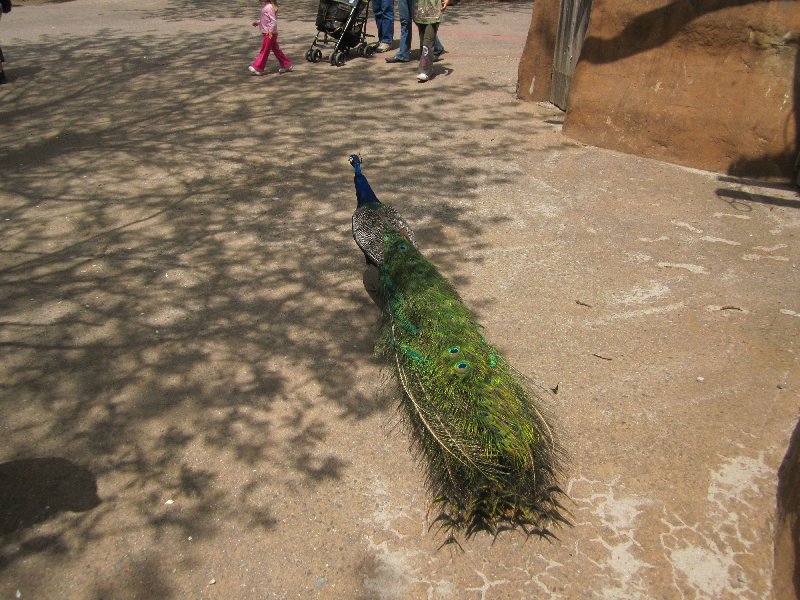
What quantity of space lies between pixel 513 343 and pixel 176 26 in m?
13.4

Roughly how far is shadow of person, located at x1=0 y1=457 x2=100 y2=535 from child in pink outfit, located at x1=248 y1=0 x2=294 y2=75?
8415 millimetres

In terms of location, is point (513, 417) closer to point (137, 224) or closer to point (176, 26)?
point (137, 224)

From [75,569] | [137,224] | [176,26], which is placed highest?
[176,26]

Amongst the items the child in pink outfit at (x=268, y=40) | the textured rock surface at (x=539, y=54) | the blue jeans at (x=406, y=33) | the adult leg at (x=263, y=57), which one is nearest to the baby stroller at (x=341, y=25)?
the blue jeans at (x=406, y=33)

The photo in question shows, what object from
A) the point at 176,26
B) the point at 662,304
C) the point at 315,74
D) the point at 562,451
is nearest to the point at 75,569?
the point at 562,451

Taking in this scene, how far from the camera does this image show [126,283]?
550 centimetres

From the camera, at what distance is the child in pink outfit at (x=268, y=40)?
10.5 metres

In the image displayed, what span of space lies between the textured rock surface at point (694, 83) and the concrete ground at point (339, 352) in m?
0.34

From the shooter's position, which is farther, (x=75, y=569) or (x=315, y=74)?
(x=315, y=74)

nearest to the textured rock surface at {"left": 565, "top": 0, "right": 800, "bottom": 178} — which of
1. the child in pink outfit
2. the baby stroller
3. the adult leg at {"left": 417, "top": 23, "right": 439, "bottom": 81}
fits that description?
the adult leg at {"left": 417, "top": 23, "right": 439, "bottom": 81}

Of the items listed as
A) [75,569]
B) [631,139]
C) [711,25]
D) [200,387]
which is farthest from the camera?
[631,139]

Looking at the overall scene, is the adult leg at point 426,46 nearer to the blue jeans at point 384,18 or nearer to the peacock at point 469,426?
the blue jeans at point 384,18

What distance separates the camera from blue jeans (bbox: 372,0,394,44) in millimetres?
11859

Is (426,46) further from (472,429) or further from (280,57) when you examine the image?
(472,429)
